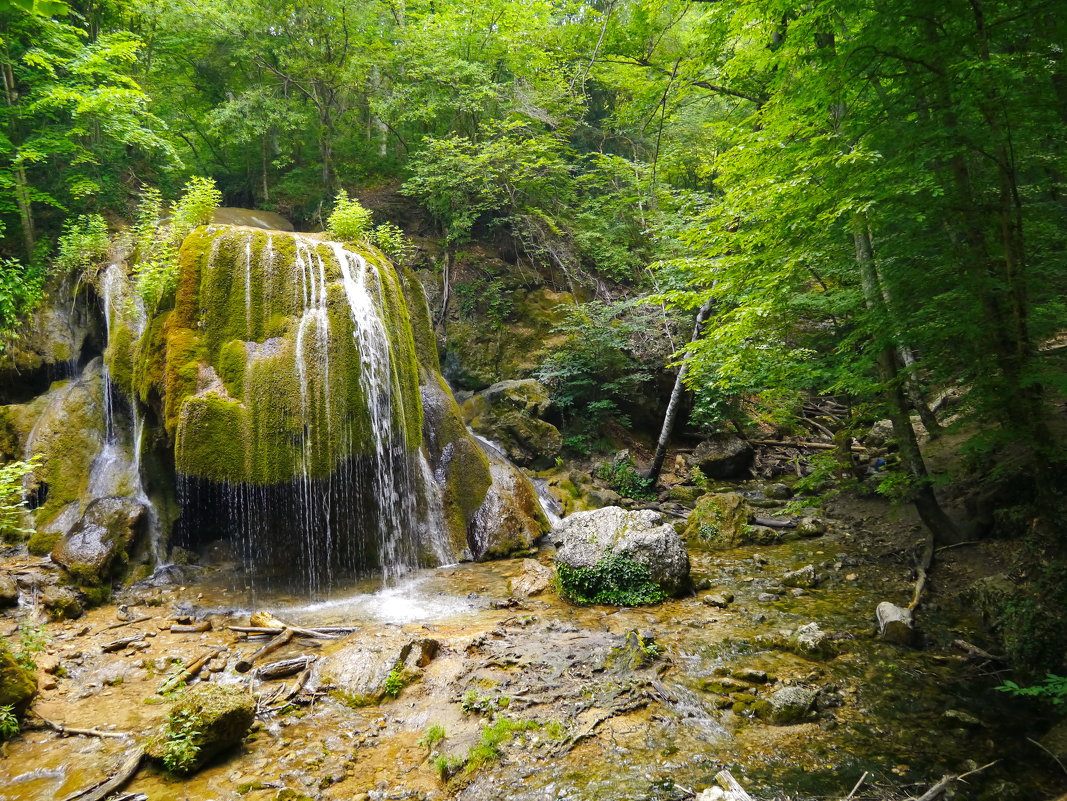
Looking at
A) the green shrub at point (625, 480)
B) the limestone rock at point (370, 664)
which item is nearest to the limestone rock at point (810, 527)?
the green shrub at point (625, 480)

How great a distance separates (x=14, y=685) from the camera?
4336 mm

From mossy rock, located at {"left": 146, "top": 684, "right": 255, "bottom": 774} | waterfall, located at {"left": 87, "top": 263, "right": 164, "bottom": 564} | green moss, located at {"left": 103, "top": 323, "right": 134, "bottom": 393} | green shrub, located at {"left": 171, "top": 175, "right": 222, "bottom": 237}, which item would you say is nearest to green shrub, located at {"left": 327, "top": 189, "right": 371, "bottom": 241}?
green shrub, located at {"left": 171, "top": 175, "right": 222, "bottom": 237}

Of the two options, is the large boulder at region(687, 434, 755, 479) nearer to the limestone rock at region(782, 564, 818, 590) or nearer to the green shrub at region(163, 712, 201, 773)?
the limestone rock at region(782, 564, 818, 590)

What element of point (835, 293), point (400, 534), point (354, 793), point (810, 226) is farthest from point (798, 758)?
point (400, 534)

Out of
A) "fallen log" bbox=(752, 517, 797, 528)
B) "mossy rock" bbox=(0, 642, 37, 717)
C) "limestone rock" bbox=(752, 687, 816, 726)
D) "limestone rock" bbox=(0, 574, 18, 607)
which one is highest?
"limestone rock" bbox=(0, 574, 18, 607)

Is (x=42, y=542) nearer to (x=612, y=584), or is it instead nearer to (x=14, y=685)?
(x=14, y=685)

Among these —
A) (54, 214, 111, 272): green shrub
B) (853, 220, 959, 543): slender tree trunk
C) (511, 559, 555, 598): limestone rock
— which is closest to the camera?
(853, 220, 959, 543): slender tree trunk

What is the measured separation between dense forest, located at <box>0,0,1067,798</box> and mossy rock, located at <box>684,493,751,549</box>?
1867mm

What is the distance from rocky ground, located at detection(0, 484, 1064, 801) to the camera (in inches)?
148

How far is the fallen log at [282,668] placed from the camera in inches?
212

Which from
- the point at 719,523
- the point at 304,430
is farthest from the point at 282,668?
the point at 719,523

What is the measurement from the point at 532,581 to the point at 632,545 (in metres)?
1.66

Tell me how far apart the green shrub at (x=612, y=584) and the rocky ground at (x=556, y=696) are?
260 mm

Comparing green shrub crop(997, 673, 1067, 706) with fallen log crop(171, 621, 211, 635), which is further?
fallen log crop(171, 621, 211, 635)
